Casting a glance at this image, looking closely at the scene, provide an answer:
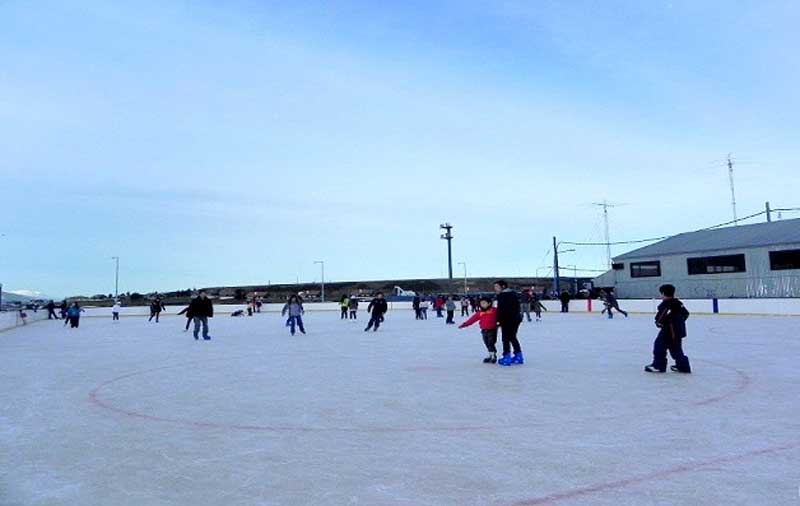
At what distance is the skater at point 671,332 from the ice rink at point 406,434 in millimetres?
320

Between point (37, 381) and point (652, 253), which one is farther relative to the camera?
point (652, 253)

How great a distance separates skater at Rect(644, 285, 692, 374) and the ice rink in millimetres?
320

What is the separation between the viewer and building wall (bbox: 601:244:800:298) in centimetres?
3166

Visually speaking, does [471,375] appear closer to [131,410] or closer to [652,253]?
[131,410]

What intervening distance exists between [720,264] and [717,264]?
0.20m

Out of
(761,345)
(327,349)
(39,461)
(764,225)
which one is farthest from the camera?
(764,225)

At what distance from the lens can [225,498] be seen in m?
3.48

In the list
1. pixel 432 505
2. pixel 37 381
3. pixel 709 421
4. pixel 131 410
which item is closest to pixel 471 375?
pixel 709 421

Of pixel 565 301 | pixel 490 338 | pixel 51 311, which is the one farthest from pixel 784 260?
pixel 51 311

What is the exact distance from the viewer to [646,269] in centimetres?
3991

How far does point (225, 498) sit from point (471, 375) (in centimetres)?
550

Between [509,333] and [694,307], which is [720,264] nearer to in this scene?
[694,307]

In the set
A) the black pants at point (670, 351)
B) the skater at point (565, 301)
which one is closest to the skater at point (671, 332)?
the black pants at point (670, 351)

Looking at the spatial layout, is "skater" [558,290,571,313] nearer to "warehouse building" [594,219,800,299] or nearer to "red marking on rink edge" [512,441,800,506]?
"warehouse building" [594,219,800,299]
